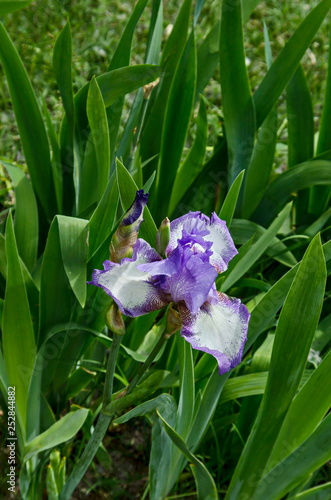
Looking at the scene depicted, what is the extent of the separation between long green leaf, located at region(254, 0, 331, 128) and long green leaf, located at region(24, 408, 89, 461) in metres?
0.81

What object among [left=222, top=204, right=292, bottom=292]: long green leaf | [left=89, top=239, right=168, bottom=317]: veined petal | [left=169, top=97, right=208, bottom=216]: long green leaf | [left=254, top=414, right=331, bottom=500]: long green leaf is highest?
[left=89, top=239, right=168, bottom=317]: veined petal

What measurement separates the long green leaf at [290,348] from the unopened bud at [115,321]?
11.2 inches

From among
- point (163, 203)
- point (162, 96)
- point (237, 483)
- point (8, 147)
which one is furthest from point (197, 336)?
point (8, 147)

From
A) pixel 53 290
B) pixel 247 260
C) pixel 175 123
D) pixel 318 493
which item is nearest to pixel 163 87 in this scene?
pixel 175 123

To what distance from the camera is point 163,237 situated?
846 mm

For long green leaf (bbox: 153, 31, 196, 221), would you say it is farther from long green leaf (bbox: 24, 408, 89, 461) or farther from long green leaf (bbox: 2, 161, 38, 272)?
long green leaf (bbox: 24, 408, 89, 461)

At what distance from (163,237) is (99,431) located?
0.35 meters

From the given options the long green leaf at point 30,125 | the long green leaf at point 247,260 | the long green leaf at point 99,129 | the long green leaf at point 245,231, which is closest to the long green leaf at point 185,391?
the long green leaf at point 247,260

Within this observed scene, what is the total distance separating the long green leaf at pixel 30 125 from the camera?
139cm

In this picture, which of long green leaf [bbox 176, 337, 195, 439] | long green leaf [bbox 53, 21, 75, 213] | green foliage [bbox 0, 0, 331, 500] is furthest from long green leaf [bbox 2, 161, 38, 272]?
long green leaf [bbox 176, 337, 195, 439]

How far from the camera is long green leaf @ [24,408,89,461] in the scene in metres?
1.08

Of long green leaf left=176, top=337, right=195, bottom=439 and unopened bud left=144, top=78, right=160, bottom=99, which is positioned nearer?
long green leaf left=176, top=337, right=195, bottom=439

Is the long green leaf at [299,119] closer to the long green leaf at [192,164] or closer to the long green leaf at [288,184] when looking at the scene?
the long green leaf at [288,184]

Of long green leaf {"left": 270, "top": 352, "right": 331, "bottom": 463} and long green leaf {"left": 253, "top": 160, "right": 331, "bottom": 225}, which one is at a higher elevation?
long green leaf {"left": 253, "top": 160, "right": 331, "bottom": 225}
